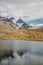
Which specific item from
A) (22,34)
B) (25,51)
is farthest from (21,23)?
(25,51)

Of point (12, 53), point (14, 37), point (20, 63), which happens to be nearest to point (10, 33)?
point (14, 37)

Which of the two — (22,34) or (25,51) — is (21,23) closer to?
(22,34)

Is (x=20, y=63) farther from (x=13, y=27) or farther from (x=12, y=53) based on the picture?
(x=13, y=27)

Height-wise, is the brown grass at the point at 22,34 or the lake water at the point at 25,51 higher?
the brown grass at the point at 22,34

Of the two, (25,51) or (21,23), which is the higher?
(21,23)

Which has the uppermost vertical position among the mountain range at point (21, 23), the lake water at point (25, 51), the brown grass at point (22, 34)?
the mountain range at point (21, 23)

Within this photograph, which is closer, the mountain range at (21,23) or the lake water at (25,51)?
the lake water at (25,51)

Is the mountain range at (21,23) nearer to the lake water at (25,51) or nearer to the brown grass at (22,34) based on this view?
the brown grass at (22,34)

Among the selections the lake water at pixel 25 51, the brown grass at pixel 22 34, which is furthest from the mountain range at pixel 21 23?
the lake water at pixel 25 51
